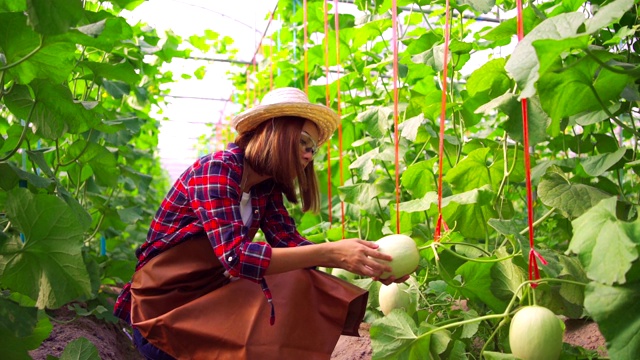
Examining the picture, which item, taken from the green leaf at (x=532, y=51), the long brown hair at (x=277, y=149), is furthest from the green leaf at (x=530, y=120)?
the long brown hair at (x=277, y=149)

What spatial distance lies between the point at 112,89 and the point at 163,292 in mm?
1203

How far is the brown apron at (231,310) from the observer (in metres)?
1.79

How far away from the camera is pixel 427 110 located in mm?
2219

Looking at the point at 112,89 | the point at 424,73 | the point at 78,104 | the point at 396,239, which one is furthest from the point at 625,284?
the point at 112,89

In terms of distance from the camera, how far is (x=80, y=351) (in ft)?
5.35

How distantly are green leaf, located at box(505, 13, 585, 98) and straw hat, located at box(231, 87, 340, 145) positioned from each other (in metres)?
0.87

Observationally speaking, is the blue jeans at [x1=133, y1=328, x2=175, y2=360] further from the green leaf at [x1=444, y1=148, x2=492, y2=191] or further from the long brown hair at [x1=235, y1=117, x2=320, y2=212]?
the green leaf at [x1=444, y1=148, x2=492, y2=191]

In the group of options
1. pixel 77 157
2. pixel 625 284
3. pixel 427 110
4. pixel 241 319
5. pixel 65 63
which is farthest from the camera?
pixel 77 157

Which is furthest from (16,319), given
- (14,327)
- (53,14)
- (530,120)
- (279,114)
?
(530,120)

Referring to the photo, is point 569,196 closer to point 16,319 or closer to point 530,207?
point 530,207

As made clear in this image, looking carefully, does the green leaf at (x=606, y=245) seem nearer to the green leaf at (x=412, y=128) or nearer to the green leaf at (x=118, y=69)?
the green leaf at (x=412, y=128)

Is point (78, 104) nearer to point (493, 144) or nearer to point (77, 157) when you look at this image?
point (77, 157)

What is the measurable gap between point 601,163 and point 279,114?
875 mm

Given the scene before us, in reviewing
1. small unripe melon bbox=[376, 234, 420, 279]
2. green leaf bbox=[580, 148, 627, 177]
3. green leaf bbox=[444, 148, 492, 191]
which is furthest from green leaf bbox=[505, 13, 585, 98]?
green leaf bbox=[444, 148, 492, 191]
